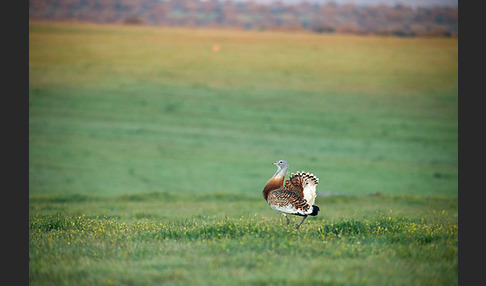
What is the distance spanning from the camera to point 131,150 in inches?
1860

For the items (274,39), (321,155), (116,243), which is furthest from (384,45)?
(116,243)

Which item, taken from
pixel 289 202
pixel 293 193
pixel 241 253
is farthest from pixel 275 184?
pixel 241 253

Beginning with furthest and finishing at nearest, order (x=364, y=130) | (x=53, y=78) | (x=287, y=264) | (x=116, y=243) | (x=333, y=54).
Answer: (x=333, y=54) < (x=53, y=78) < (x=364, y=130) < (x=116, y=243) < (x=287, y=264)

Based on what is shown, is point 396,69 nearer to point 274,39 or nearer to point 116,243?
point 274,39

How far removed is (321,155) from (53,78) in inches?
1448

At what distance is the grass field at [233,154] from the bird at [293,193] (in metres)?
0.76

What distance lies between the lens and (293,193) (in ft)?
37.0

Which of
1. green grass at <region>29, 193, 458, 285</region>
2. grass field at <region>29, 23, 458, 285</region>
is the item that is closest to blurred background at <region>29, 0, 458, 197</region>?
grass field at <region>29, 23, 458, 285</region>

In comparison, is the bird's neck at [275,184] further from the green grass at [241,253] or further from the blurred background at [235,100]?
the blurred background at [235,100]

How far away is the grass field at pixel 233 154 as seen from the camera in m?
10.3

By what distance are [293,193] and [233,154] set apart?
3594 centimetres

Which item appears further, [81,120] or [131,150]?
[81,120]

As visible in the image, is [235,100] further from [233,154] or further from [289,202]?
[289,202]

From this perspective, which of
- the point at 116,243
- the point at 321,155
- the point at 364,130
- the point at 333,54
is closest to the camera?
the point at 116,243
